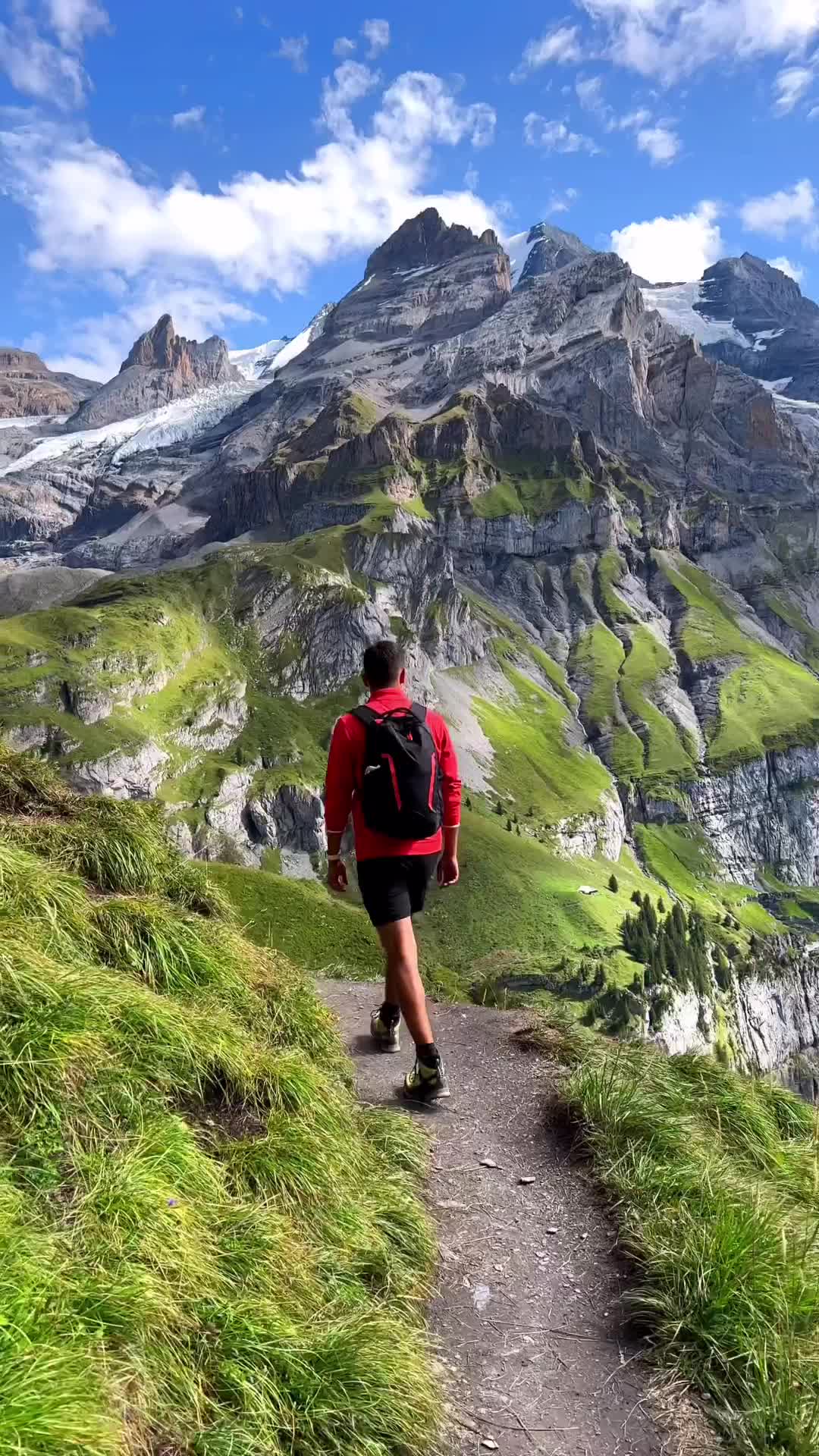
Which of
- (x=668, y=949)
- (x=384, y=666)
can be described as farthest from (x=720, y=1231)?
(x=668, y=949)

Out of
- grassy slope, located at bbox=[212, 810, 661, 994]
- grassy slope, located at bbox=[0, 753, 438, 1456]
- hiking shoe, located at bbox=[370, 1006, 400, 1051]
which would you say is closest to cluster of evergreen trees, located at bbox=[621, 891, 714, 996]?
grassy slope, located at bbox=[212, 810, 661, 994]

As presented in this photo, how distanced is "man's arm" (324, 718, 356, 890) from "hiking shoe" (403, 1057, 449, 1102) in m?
2.31

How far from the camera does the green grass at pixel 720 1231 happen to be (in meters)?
4.37

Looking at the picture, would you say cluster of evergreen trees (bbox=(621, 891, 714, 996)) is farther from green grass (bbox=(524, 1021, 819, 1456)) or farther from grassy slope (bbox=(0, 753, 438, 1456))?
grassy slope (bbox=(0, 753, 438, 1456))

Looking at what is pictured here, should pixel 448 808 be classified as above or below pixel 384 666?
below

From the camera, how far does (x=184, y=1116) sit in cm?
576

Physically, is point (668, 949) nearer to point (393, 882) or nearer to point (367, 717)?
point (393, 882)

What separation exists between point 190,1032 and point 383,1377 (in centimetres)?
286

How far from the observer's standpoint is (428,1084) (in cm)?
869

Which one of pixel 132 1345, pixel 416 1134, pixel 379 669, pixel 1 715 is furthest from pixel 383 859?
pixel 1 715

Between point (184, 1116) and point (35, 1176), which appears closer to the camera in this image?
point (35, 1176)

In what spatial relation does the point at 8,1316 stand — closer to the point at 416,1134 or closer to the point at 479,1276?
the point at 479,1276

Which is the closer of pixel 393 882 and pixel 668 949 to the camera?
pixel 393 882

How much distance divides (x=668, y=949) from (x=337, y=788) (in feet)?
498
